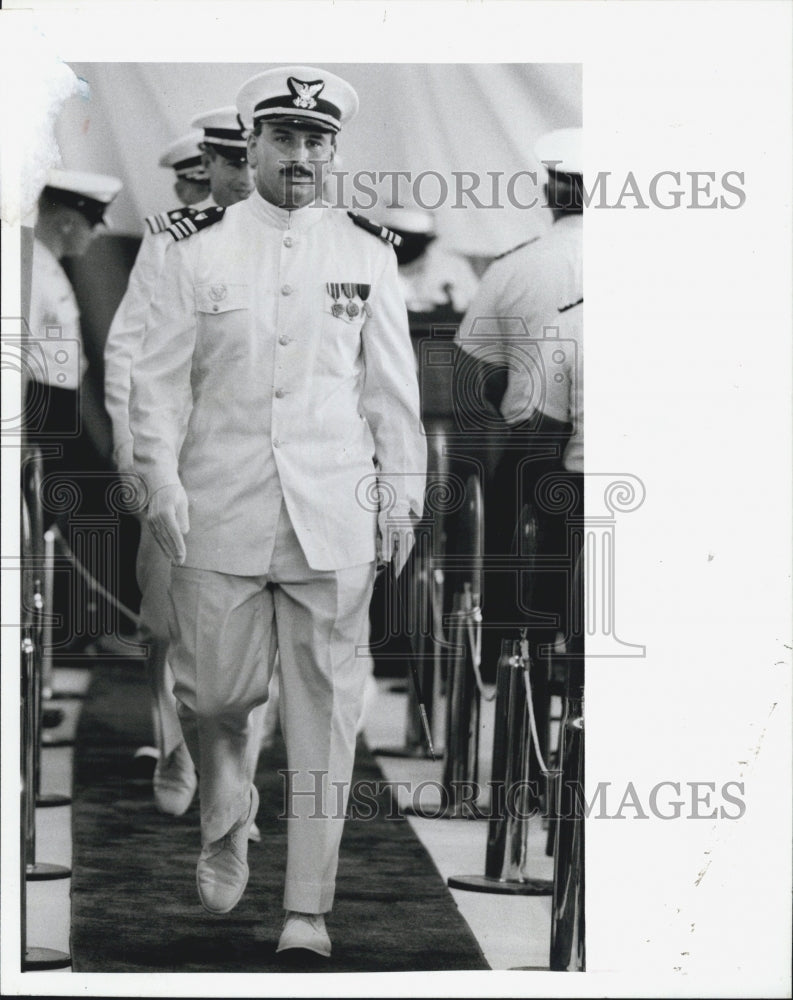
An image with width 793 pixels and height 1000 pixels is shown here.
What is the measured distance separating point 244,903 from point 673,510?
1.29m

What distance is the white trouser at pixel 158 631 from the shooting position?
472 centimetres

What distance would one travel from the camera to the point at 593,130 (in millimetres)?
4715

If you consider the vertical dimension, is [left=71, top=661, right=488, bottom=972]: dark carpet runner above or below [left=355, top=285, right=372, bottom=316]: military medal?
below

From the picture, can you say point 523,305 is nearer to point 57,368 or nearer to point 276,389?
point 276,389

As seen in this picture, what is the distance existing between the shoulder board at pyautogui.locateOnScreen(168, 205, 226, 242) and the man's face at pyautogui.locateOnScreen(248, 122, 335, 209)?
12 centimetres

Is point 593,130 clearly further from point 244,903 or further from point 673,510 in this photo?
point 244,903

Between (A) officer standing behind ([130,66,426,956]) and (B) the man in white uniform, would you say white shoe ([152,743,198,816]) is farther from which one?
(B) the man in white uniform

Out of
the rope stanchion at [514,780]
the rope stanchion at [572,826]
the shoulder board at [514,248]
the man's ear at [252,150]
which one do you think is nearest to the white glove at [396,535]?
the rope stanchion at [514,780]

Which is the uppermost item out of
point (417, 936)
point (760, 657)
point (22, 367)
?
point (22, 367)

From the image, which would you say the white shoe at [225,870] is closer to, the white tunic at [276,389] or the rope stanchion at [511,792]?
the rope stanchion at [511,792]

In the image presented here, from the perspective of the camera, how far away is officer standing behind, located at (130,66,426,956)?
15.4ft

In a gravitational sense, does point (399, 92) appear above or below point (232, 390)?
above

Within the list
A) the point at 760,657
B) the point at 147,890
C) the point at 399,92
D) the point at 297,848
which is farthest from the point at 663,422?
the point at 147,890

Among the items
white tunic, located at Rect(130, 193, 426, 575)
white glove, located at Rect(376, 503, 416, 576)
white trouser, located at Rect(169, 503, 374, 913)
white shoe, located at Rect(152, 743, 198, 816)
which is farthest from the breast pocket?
white shoe, located at Rect(152, 743, 198, 816)
